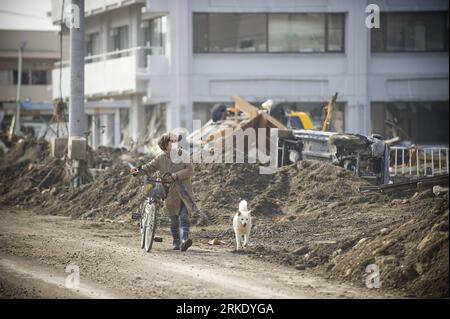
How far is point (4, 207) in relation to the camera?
26.8 m

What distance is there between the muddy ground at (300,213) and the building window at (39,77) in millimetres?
53672

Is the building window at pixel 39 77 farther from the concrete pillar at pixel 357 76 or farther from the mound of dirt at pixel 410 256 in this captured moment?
the mound of dirt at pixel 410 256

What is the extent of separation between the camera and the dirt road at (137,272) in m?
12.8

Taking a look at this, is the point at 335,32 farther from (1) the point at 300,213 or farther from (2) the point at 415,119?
(1) the point at 300,213

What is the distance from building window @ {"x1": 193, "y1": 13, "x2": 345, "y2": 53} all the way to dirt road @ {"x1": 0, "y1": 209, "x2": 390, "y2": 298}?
21496mm

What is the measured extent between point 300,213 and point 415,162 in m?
8.94

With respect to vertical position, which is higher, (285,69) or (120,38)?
(120,38)

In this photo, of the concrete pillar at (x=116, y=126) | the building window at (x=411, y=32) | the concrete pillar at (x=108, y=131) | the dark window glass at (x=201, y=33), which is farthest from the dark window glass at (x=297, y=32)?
the concrete pillar at (x=108, y=131)

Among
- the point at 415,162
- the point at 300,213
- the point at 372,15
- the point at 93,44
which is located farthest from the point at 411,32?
the point at 300,213

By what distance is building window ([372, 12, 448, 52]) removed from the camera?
4131 centimetres

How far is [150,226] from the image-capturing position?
16812 mm

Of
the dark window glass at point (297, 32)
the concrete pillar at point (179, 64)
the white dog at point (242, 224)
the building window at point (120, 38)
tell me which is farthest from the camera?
the building window at point (120, 38)
